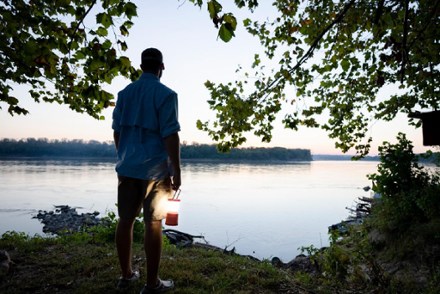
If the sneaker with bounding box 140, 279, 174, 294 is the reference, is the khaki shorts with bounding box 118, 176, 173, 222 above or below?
above

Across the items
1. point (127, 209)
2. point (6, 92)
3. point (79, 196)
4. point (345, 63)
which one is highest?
point (345, 63)

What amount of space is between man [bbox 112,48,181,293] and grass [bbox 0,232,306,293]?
855mm

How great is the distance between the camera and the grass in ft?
12.6

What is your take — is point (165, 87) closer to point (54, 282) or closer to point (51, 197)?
point (54, 282)

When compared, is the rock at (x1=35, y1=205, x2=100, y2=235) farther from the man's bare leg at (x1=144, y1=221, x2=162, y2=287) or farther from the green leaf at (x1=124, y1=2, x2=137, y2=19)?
the green leaf at (x1=124, y1=2, x2=137, y2=19)

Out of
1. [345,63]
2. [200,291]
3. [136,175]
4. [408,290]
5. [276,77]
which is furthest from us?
[345,63]

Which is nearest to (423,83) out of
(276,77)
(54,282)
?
(276,77)

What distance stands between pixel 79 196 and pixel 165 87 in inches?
1278

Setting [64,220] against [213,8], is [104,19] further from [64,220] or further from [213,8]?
[64,220]

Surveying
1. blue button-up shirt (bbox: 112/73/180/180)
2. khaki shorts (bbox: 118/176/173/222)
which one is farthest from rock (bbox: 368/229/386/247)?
blue button-up shirt (bbox: 112/73/180/180)

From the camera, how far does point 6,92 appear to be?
493cm

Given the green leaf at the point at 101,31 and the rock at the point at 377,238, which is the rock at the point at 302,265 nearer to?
the rock at the point at 377,238

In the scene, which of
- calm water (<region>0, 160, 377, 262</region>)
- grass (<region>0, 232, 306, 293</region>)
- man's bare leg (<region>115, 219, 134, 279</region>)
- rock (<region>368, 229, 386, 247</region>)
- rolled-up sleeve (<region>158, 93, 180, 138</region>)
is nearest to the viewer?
rolled-up sleeve (<region>158, 93, 180, 138</region>)

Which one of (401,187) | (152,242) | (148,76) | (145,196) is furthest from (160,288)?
(401,187)
